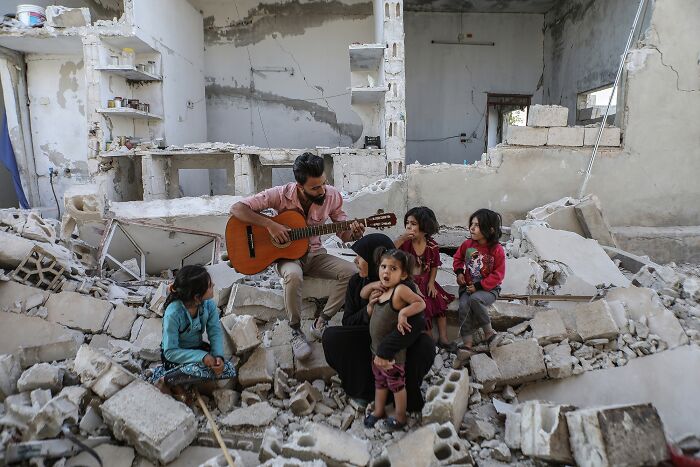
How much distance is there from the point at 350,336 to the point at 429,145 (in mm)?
9807

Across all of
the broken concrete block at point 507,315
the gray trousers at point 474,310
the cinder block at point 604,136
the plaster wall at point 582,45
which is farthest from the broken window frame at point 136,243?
the plaster wall at point 582,45

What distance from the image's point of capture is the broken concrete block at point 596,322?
325 cm

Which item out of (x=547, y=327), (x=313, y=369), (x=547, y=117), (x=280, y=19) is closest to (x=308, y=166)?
(x=313, y=369)

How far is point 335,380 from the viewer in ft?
10.8

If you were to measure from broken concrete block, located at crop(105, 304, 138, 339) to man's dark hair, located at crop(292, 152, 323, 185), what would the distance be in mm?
2242

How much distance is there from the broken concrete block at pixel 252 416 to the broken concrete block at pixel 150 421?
0.26m

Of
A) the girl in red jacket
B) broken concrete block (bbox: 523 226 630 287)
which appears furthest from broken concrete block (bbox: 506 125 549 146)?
the girl in red jacket

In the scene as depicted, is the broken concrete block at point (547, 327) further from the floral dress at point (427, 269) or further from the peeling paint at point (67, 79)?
the peeling paint at point (67, 79)

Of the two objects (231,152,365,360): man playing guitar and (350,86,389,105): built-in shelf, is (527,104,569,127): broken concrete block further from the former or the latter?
(231,152,365,360): man playing guitar

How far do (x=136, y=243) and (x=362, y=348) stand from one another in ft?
14.1

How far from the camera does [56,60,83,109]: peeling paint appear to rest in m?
9.55

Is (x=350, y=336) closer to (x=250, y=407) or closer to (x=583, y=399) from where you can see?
(x=250, y=407)

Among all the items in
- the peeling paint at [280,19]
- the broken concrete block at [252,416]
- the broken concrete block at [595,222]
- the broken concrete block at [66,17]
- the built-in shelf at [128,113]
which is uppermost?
the peeling paint at [280,19]

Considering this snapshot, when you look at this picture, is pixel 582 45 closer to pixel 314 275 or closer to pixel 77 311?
pixel 314 275
